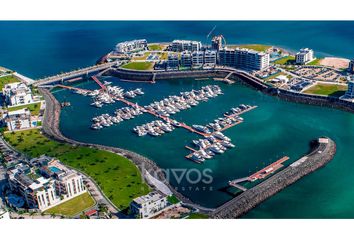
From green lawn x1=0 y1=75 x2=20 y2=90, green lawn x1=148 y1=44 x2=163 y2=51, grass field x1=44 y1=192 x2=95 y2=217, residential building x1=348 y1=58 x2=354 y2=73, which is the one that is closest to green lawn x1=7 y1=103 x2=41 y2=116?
green lawn x1=0 y1=75 x2=20 y2=90

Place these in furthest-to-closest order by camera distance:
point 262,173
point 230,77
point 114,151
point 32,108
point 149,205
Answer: point 230,77 < point 32,108 < point 114,151 < point 262,173 < point 149,205

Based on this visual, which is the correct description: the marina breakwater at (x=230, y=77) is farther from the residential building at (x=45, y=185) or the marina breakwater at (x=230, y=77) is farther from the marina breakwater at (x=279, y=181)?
the residential building at (x=45, y=185)

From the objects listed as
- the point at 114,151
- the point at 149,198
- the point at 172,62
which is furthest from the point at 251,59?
the point at 149,198

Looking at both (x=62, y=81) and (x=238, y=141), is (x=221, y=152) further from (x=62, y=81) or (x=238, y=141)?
(x=62, y=81)

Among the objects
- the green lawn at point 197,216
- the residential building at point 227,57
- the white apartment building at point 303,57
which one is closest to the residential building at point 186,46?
the residential building at point 227,57

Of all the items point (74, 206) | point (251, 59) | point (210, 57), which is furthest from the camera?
point (210, 57)

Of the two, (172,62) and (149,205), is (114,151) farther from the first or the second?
(172,62)
